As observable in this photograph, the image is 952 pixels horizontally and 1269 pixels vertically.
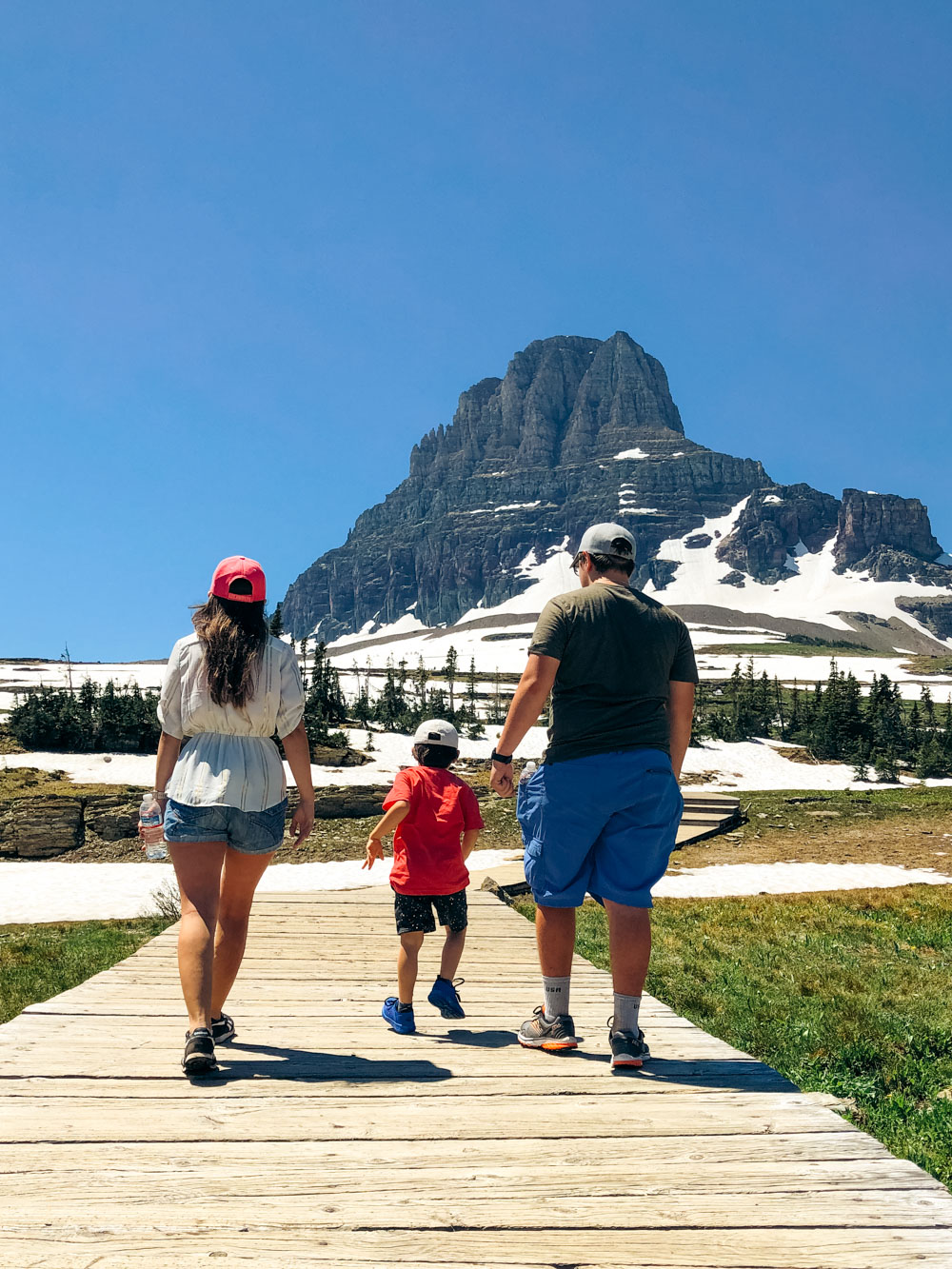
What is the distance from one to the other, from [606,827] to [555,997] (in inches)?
33.6

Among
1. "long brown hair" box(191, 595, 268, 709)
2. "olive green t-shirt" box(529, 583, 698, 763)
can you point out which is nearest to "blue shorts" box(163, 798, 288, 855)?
"long brown hair" box(191, 595, 268, 709)

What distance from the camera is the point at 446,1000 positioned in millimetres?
4922

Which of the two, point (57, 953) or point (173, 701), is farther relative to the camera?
point (57, 953)

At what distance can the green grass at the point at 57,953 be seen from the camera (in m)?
7.32

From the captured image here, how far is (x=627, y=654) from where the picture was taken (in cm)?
395

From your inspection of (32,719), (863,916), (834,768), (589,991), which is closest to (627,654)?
(589,991)

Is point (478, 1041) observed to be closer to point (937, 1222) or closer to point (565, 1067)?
point (565, 1067)

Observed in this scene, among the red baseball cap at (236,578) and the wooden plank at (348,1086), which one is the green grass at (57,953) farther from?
the red baseball cap at (236,578)

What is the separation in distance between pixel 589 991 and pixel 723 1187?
304cm

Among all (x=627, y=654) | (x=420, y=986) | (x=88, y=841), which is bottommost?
(x=88, y=841)

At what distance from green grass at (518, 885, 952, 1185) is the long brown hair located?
3.41m

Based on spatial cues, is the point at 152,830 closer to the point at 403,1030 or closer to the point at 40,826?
the point at 403,1030

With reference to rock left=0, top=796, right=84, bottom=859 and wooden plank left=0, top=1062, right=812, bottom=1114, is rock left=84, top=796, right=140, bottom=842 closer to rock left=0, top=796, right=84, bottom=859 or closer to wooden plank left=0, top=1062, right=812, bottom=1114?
rock left=0, top=796, right=84, bottom=859

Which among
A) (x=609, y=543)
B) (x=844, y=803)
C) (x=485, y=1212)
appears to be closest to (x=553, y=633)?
(x=609, y=543)
